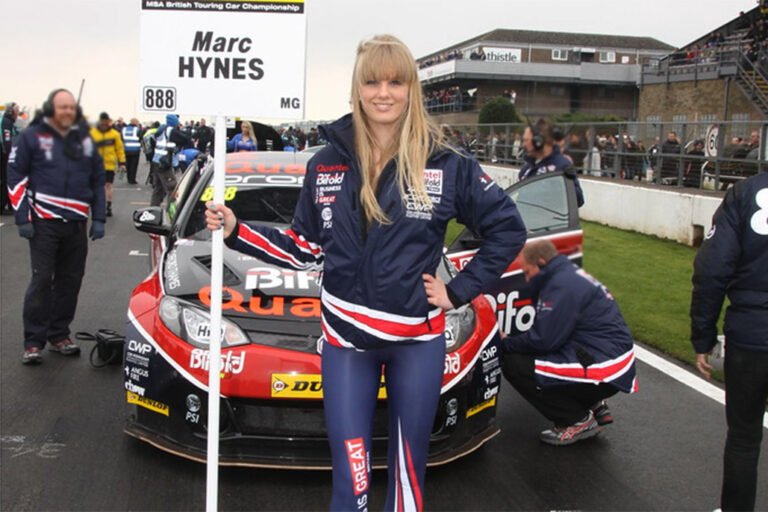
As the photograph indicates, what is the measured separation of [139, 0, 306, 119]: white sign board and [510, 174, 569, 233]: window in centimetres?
264

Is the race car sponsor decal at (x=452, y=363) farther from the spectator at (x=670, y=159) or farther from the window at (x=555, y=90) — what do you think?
the window at (x=555, y=90)

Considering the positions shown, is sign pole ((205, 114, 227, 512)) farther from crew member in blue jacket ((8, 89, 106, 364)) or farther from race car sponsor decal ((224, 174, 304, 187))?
crew member in blue jacket ((8, 89, 106, 364))

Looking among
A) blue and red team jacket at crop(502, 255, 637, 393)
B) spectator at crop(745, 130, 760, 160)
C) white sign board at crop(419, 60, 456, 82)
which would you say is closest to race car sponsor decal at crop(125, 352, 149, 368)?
blue and red team jacket at crop(502, 255, 637, 393)

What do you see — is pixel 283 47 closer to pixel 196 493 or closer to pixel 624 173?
pixel 196 493

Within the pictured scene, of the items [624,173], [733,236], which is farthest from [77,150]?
[624,173]

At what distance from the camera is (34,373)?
223 inches

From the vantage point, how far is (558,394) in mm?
4711

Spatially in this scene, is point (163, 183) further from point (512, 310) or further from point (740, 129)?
point (512, 310)

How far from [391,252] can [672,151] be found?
12.8 m

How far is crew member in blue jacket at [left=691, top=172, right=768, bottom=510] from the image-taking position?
3.23 m

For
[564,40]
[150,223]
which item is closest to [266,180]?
[150,223]

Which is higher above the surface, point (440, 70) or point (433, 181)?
point (440, 70)

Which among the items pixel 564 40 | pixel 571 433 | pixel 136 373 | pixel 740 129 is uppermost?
pixel 564 40

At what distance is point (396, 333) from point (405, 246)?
29 centimetres
